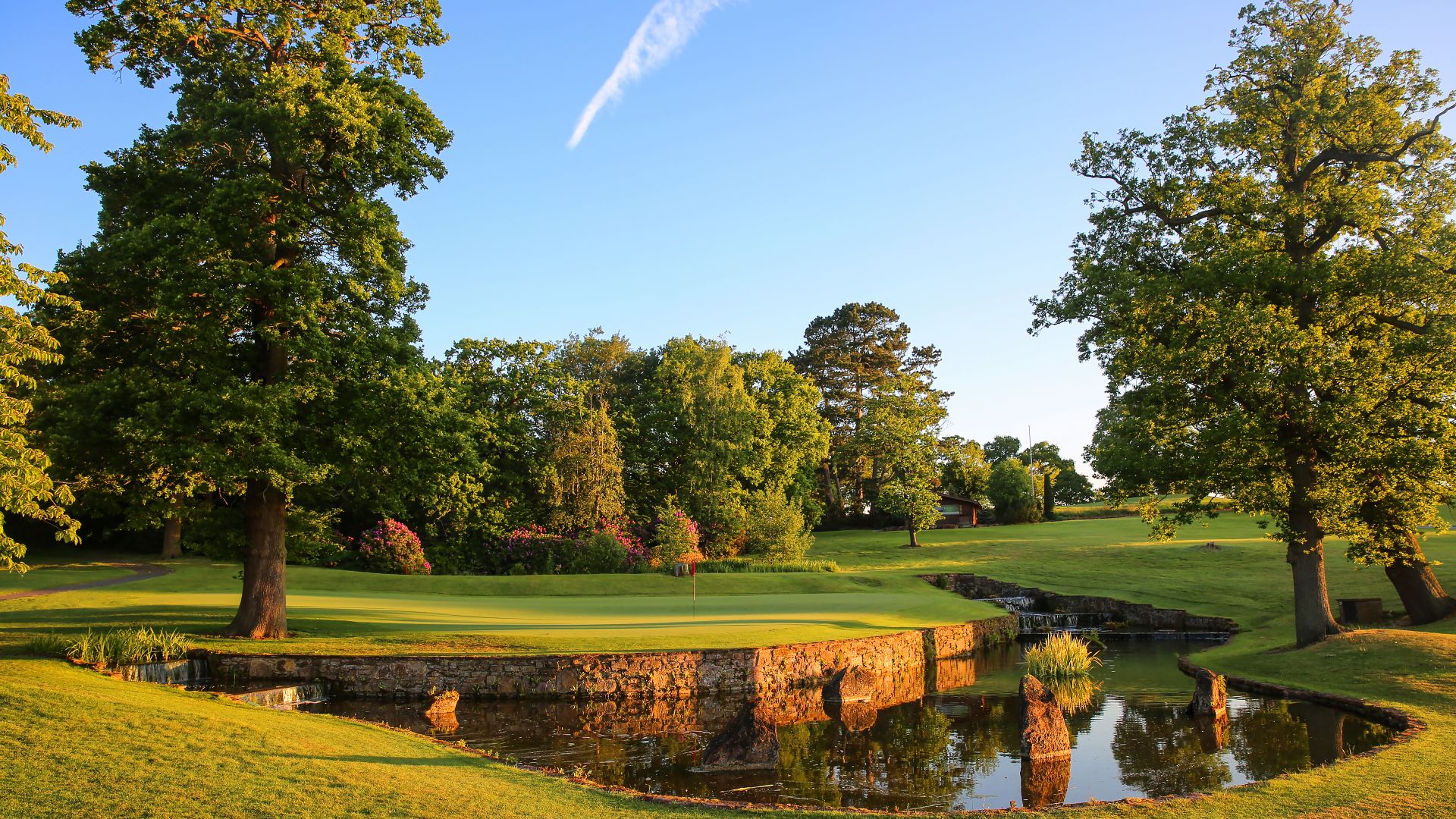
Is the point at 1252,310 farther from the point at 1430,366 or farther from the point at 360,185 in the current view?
the point at 360,185

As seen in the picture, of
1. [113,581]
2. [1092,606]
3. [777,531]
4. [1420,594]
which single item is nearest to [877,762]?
[1420,594]

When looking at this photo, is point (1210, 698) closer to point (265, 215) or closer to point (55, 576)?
point (265, 215)

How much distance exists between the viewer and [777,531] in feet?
139

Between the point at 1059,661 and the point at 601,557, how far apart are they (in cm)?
2319

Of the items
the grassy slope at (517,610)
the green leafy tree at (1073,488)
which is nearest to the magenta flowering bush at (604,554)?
the grassy slope at (517,610)

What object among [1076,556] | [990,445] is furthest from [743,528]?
[990,445]

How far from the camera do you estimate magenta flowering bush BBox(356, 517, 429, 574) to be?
1464 inches

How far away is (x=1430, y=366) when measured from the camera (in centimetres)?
1691

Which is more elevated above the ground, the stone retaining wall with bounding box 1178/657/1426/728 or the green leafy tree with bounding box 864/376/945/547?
the green leafy tree with bounding box 864/376/945/547

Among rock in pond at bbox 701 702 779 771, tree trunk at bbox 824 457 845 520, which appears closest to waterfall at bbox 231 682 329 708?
rock in pond at bbox 701 702 779 771

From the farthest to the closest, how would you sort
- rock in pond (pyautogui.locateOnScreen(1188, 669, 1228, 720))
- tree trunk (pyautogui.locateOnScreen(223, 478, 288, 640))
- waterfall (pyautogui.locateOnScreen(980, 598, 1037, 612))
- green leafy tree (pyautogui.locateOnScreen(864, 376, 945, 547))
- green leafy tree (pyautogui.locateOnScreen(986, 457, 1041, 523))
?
green leafy tree (pyautogui.locateOnScreen(986, 457, 1041, 523)), green leafy tree (pyautogui.locateOnScreen(864, 376, 945, 547)), waterfall (pyautogui.locateOnScreen(980, 598, 1037, 612)), tree trunk (pyautogui.locateOnScreen(223, 478, 288, 640)), rock in pond (pyautogui.locateOnScreen(1188, 669, 1228, 720))

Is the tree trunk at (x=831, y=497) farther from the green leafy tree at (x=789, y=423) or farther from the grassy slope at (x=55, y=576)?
the grassy slope at (x=55, y=576)

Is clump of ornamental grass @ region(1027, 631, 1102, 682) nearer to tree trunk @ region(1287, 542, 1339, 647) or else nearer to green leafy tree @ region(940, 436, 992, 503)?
tree trunk @ region(1287, 542, 1339, 647)

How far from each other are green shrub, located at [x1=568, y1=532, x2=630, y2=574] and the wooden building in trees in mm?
39593
